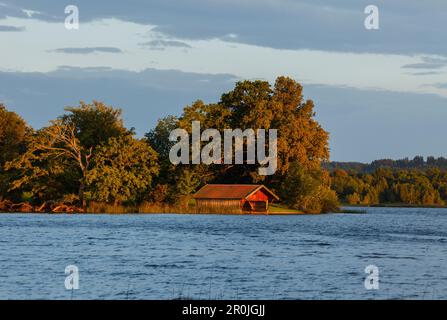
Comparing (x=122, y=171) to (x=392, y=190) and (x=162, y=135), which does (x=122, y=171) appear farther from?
(x=392, y=190)

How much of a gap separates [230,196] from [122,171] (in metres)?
12.9

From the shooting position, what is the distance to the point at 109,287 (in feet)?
95.9

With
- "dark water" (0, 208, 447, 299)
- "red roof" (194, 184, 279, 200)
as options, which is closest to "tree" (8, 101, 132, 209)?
"red roof" (194, 184, 279, 200)

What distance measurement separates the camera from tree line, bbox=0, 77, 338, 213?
86375 millimetres

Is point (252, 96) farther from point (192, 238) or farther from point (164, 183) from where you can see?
point (192, 238)

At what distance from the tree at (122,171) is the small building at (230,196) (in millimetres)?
6395

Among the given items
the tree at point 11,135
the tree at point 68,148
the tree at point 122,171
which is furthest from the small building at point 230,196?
the tree at point 11,135

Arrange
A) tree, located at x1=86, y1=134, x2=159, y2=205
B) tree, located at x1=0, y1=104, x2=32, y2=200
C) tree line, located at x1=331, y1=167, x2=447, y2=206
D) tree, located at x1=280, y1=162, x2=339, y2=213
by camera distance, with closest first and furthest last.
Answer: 1. tree, located at x1=86, y1=134, x2=159, y2=205
2. tree, located at x1=0, y1=104, x2=32, y2=200
3. tree, located at x1=280, y1=162, x2=339, y2=213
4. tree line, located at x1=331, y1=167, x2=447, y2=206

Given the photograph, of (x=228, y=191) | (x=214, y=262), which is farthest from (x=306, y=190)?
(x=214, y=262)

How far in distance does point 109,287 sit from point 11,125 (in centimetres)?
A: 6899

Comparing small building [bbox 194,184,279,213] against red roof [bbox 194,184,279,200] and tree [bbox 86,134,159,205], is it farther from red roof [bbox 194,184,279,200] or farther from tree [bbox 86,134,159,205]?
tree [bbox 86,134,159,205]

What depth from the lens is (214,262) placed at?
39.6m

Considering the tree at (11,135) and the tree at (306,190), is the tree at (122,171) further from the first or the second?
the tree at (306,190)

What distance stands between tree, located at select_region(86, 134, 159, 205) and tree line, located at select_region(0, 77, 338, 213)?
0.37 ft
